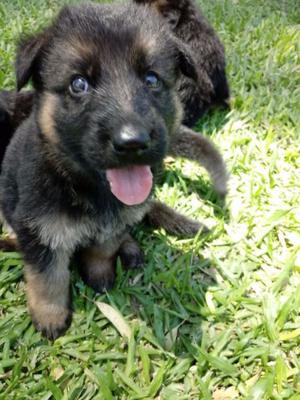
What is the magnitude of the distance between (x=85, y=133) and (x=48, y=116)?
26cm

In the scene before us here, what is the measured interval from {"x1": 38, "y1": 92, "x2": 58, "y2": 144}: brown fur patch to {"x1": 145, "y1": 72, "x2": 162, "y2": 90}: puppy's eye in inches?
17.9

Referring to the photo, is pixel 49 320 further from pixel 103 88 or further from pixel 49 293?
pixel 103 88

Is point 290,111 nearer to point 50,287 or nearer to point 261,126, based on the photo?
point 261,126

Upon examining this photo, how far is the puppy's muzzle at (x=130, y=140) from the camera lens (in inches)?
78.6

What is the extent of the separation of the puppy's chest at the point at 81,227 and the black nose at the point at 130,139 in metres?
0.62

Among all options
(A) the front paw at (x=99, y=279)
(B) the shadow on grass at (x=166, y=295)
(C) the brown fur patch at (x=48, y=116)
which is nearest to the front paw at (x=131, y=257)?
(B) the shadow on grass at (x=166, y=295)


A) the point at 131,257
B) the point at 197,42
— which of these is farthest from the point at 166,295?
the point at 197,42

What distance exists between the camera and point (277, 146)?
396 cm

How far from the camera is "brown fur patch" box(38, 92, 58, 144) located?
231cm

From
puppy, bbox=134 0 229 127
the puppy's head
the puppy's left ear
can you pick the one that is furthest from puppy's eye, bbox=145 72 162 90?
puppy, bbox=134 0 229 127

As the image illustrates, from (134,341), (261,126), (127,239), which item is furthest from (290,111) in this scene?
(134,341)

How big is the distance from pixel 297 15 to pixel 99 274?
16.0ft

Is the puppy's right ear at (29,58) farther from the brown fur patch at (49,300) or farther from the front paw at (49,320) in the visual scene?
the front paw at (49,320)

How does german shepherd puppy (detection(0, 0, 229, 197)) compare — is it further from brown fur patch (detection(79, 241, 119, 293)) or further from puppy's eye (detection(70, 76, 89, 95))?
puppy's eye (detection(70, 76, 89, 95))
